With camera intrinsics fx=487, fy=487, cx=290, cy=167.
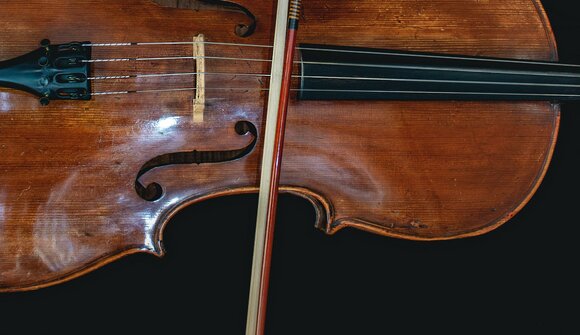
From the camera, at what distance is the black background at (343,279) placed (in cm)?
131

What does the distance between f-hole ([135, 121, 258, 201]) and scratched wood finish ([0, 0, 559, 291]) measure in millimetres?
12

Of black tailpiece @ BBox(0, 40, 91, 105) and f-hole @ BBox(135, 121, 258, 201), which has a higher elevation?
black tailpiece @ BBox(0, 40, 91, 105)

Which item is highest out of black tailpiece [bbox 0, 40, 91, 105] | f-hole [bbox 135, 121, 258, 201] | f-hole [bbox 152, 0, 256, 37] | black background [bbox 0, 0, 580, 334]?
f-hole [bbox 152, 0, 256, 37]

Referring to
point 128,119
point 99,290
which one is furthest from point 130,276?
point 128,119

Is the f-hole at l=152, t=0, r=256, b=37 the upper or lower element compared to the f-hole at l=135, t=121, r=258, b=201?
upper

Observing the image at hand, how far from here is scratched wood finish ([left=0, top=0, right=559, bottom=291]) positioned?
0.99 metres

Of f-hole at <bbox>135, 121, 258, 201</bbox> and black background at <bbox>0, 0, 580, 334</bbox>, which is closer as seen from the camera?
f-hole at <bbox>135, 121, 258, 201</bbox>

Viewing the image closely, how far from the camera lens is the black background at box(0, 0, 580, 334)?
131 cm

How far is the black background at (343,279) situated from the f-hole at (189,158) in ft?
0.98

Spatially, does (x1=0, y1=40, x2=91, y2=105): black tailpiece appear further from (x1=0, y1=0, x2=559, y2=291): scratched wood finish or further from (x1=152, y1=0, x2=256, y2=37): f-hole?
(x1=152, y1=0, x2=256, y2=37): f-hole

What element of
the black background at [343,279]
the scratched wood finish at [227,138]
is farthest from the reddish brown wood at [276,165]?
the black background at [343,279]

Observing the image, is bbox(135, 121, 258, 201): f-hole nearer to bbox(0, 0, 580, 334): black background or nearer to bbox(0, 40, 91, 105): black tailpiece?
bbox(0, 40, 91, 105): black tailpiece

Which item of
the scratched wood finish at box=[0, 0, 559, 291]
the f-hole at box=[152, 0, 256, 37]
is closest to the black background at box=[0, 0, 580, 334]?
the scratched wood finish at box=[0, 0, 559, 291]

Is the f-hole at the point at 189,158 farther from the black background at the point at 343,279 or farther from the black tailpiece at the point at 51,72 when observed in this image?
the black background at the point at 343,279
